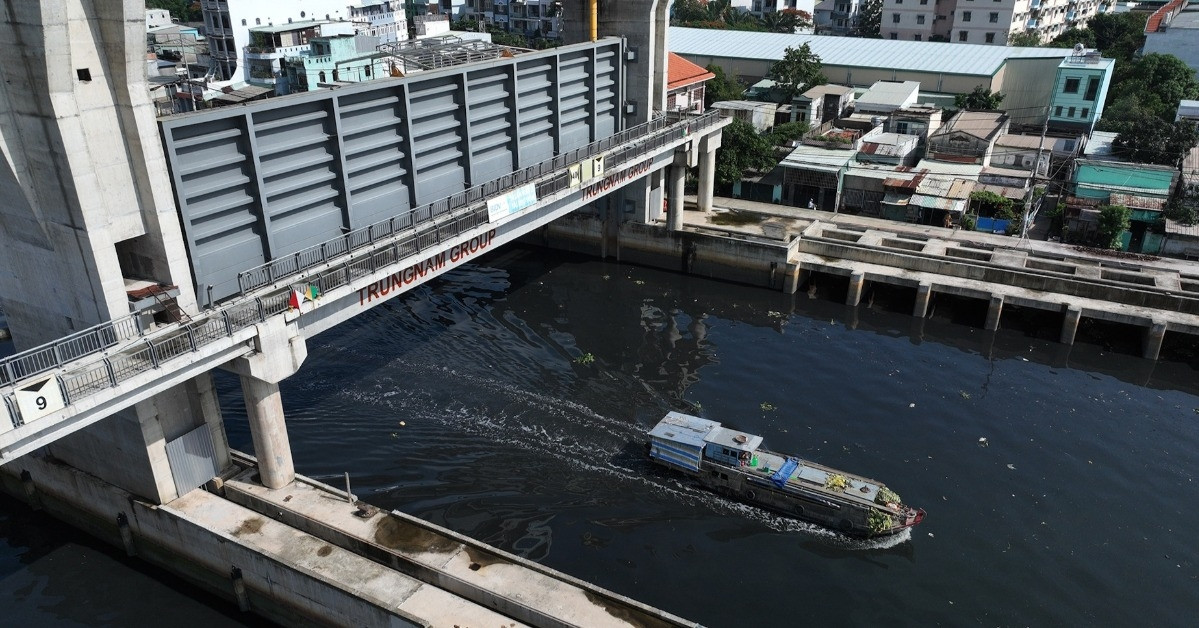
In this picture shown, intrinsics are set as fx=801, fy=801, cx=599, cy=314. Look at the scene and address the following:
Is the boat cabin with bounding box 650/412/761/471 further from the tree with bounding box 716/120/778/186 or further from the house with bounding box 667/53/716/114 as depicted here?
the house with bounding box 667/53/716/114

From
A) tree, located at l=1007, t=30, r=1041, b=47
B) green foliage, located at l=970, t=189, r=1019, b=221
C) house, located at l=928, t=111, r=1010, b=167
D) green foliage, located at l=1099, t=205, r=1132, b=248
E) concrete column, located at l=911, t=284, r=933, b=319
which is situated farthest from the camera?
tree, located at l=1007, t=30, r=1041, b=47

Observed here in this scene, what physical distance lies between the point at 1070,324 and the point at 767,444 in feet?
80.0

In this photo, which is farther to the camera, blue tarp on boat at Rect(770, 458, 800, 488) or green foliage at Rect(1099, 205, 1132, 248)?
green foliage at Rect(1099, 205, 1132, 248)

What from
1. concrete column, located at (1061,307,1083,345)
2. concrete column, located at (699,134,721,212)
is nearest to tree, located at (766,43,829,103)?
concrete column, located at (699,134,721,212)

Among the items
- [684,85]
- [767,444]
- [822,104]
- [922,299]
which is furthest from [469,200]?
[822,104]

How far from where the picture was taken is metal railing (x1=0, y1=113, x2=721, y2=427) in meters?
24.8

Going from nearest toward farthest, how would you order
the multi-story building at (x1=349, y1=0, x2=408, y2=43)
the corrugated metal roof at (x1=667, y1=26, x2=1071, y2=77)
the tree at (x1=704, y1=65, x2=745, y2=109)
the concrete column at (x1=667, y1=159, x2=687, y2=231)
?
the concrete column at (x1=667, y1=159, x2=687, y2=231), the tree at (x1=704, y1=65, x2=745, y2=109), the corrugated metal roof at (x1=667, y1=26, x2=1071, y2=77), the multi-story building at (x1=349, y1=0, x2=408, y2=43)

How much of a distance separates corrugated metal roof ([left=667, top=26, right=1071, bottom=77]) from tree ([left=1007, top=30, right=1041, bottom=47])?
22.1m

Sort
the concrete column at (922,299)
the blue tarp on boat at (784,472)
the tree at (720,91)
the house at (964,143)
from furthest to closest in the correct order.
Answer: the tree at (720,91), the house at (964,143), the concrete column at (922,299), the blue tarp on boat at (784,472)

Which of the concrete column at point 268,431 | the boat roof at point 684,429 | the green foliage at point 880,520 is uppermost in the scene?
the concrete column at point 268,431

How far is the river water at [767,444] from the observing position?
30.8 meters

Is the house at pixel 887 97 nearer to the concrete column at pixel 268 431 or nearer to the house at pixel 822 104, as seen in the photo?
the house at pixel 822 104

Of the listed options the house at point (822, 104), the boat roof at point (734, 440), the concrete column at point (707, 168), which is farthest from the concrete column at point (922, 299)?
the house at point (822, 104)

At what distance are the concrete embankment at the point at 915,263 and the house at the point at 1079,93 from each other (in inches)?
1284
